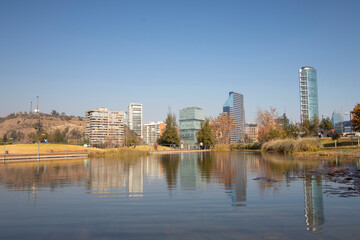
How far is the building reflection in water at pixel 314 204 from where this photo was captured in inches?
199

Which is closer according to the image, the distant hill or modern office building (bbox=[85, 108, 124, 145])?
the distant hill

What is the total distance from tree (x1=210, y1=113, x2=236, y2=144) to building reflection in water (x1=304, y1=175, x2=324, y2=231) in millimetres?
52485

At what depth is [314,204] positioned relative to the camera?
21.4ft

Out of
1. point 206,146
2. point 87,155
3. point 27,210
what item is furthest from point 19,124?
point 27,210

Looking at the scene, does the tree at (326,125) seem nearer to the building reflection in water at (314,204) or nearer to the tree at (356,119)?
the tree at (356,119)

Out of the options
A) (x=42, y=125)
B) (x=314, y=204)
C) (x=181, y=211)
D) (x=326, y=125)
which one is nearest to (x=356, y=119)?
(x=314, y=204)

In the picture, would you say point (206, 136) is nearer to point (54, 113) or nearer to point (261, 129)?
point (261, 129)

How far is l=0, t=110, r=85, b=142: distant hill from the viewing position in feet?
241

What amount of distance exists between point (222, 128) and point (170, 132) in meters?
19.0

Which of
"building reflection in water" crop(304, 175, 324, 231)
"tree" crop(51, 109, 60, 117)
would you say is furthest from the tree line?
"tree" crop(51, 109, 60, 117)

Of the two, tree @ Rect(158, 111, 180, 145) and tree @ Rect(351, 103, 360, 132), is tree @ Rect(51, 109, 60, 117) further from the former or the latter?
tree @ Rect(351, 103, 360, 132)

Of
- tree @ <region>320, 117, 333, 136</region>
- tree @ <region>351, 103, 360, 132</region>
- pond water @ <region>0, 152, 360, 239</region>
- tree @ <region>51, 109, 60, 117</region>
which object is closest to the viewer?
pond water @ <region>0, 152, 360, 239</region>

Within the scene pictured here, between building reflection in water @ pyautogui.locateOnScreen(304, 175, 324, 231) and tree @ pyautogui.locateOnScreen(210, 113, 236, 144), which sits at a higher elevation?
tree @ pyautogui.locateOnScreen(210, 113, 236, 144)

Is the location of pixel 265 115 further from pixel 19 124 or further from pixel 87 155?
pixel 19 124
